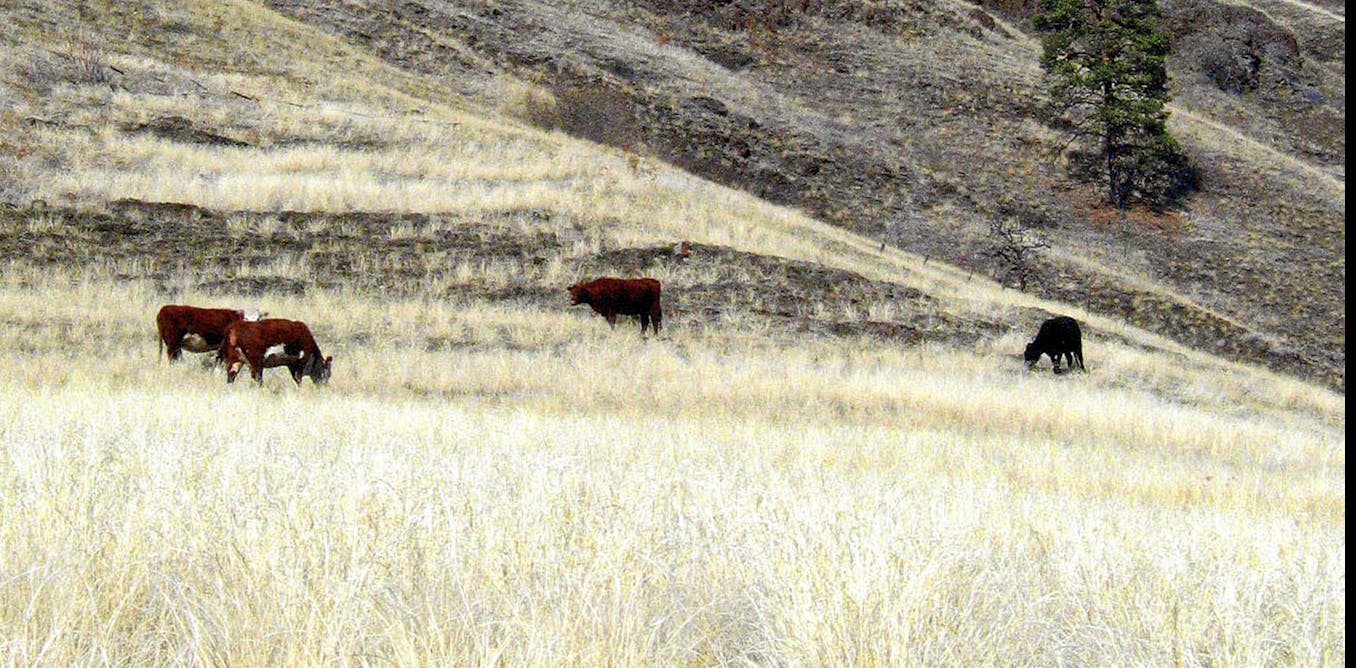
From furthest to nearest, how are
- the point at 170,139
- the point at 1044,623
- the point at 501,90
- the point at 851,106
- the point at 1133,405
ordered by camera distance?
the point at 851,106 → the point at 501,90 → the point at 170,139 → the point at 1133,405 → the point at 1044,623

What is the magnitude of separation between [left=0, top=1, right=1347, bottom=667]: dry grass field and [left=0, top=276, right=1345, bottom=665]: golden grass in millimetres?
26

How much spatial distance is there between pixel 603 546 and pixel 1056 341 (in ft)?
65.6

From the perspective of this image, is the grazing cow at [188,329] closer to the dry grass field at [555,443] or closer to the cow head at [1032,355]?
the dry grass field at [555,443]

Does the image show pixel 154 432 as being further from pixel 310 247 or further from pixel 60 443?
pixel 310 247

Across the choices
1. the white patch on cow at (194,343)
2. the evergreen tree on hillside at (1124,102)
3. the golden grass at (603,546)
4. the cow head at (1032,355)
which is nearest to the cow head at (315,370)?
the white patch on cow at (194,343)

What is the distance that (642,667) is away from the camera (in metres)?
3.39

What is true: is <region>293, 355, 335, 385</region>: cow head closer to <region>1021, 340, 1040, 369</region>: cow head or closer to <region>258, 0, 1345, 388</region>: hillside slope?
<region>1021, 340, 1040, 369</region>: cow head

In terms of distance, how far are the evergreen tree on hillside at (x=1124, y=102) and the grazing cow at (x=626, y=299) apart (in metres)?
35.4

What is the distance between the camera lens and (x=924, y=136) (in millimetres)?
53531

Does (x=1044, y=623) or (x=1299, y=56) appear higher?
(x=1299, y=56)

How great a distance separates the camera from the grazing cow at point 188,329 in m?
16.0

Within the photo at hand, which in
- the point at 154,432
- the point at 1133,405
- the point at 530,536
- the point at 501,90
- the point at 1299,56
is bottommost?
the point at 1133,405

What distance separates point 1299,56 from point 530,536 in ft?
275

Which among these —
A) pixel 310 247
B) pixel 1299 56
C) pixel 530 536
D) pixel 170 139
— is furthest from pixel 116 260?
pixel 1299 56
